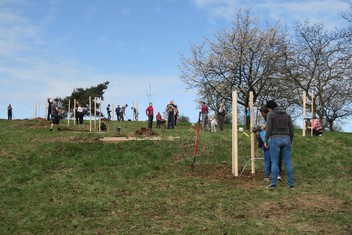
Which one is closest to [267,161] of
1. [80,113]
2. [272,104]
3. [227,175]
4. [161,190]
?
[227,175]

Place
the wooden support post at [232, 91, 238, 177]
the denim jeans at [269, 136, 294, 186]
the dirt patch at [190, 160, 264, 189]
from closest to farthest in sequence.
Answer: the denim jeans at [269, 136, 294, 186] → the dirt patch at [190, 160, 264, 189] → the wooden support post at [232, 91, 238, 177]

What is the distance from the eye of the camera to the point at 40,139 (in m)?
17.6

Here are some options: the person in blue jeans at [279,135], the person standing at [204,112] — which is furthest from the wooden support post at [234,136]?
the person standing at [204,112]

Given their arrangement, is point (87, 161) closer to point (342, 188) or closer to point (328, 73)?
point (342, 188)

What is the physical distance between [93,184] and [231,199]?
4004 millimetres

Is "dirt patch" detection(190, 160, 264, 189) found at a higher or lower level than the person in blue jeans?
lower

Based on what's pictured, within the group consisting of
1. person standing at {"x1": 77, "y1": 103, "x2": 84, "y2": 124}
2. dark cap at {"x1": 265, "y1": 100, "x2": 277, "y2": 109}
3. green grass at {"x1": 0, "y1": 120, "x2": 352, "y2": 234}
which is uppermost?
person standing at {"x1": 77, "y1": 103, "x2": 84, "y2": 124}

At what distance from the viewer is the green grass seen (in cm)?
754

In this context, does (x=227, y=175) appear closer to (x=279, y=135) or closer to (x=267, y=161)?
(x=267, y=161)

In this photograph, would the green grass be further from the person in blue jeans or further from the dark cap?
the dark cap

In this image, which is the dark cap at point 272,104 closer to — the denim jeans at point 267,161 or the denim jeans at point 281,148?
the denim jeans at point 281,148

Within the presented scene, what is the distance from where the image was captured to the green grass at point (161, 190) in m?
7.54

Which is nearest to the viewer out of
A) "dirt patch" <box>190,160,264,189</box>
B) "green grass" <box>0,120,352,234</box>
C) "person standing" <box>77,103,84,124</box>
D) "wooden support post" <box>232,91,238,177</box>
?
"green grass" <box>0,120,352,234</box>

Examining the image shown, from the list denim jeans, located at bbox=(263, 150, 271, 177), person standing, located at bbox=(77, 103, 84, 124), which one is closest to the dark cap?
denim jeans, located at bbox=(263, 150, 271, 177)
